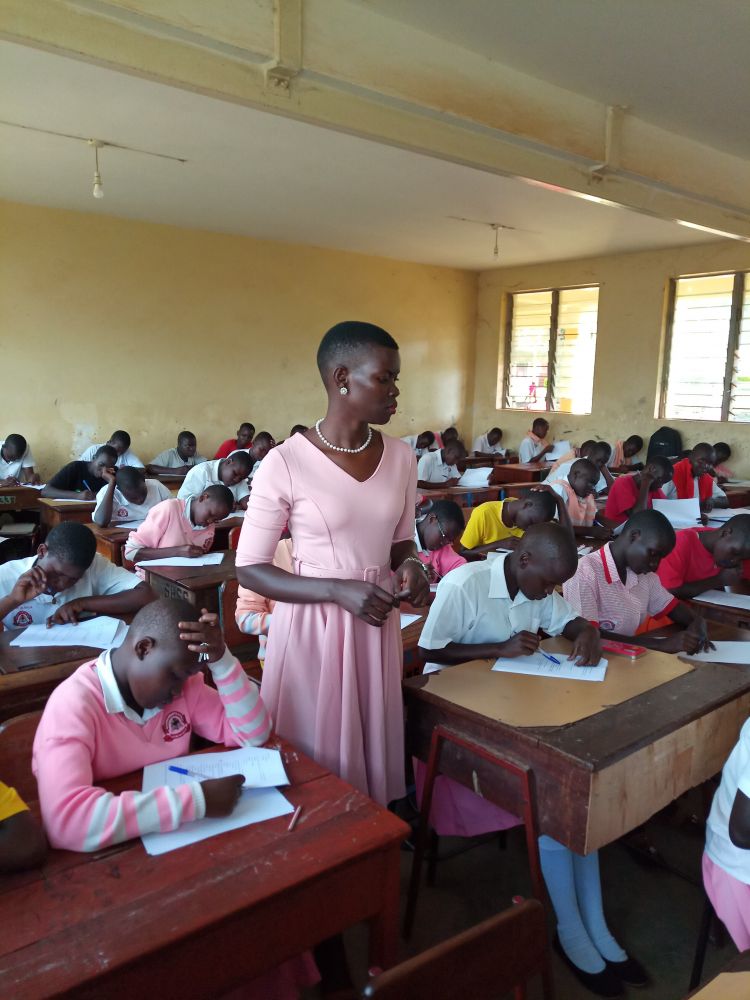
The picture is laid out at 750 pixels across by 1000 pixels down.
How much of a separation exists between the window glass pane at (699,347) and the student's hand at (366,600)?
26.5 feet

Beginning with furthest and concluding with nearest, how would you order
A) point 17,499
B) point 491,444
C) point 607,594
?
point 491,444, point 17,499, point 607,594

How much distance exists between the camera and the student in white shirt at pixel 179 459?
304 inches

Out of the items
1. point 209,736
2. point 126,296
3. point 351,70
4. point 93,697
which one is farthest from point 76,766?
point 126,296

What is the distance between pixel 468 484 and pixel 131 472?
3.02 m

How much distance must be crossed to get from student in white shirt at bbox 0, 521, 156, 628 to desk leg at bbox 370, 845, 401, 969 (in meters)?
1.57

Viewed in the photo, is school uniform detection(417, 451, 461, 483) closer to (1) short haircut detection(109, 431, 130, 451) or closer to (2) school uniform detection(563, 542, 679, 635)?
(1) short haircut detection(109, 431, 130, 451)

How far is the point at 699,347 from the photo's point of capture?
8.60 metres

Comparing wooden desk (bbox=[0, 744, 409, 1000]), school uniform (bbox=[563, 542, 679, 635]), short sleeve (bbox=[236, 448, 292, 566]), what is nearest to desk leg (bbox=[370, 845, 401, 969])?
wooden desk (bbox=[0, 744, 409, 1000])

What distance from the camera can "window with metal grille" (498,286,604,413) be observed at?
31.8ft

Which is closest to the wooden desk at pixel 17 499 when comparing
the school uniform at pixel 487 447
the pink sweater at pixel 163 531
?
the pink sweater at pixel 163 531

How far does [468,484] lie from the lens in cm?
659

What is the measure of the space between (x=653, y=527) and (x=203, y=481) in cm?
367

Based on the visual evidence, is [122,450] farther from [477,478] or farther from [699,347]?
[699,347]

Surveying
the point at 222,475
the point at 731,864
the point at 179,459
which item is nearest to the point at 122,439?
the point at 179,459
